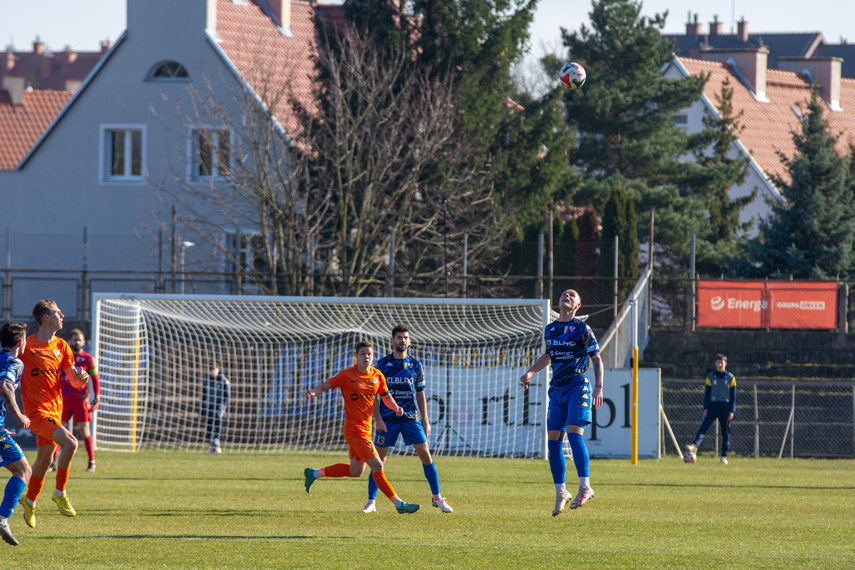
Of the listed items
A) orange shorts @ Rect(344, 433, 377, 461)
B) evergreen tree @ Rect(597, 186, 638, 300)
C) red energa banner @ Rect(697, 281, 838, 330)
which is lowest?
orange shorts @ Rect(344, 433, 377, 461)

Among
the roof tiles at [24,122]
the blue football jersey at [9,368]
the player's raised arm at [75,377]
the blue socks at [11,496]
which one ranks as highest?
the roof tiles at [24,122]

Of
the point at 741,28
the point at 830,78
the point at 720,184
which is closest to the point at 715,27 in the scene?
the point at 741,28

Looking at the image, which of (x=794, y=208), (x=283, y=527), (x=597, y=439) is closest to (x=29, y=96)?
(x=794, y=208)

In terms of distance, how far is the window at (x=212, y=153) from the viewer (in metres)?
25.3

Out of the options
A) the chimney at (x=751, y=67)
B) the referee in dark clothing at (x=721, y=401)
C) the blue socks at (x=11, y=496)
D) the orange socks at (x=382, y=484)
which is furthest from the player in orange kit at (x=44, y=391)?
the chimney at (x=751, y=67)

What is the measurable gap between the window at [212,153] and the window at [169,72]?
1.70 meters

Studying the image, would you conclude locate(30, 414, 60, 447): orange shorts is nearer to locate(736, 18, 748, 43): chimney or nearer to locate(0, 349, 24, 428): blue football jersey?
locate(0, 349, 24, 428): blue football jersey

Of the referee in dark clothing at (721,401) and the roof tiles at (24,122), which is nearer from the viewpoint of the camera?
the referee in dark clothing at (721,401)

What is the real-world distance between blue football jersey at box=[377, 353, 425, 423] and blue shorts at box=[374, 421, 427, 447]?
7 cm

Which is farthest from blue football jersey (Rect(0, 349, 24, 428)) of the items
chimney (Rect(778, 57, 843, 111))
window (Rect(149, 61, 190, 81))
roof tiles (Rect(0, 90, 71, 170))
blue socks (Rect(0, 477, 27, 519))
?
chimney (Rect(778, 57, 843, 111))

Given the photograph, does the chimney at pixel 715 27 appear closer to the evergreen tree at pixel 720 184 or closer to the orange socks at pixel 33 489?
the evergreen tree at pixel 720 184

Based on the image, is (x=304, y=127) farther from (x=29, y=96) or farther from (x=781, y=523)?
(x=29, y=96)

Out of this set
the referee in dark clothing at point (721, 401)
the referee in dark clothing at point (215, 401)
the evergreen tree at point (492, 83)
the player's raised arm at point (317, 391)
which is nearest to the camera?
the player's raised arm at point (317, 391)

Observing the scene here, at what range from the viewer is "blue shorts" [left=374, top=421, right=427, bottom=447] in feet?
35.4
